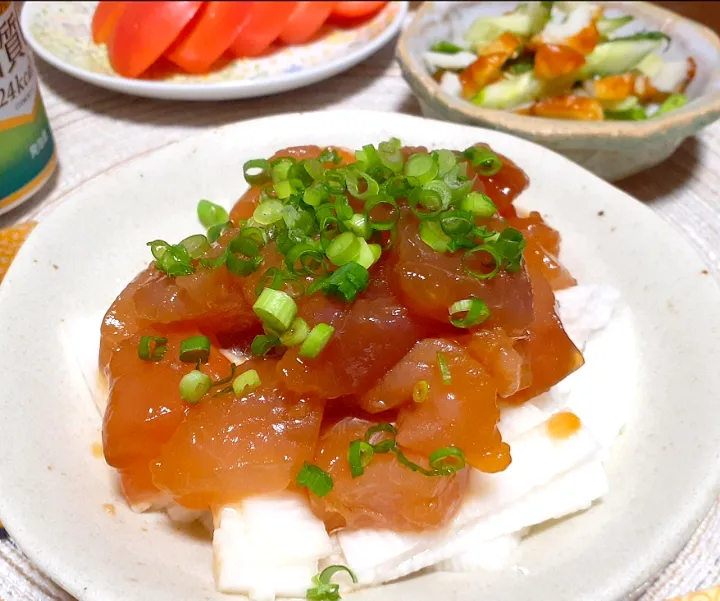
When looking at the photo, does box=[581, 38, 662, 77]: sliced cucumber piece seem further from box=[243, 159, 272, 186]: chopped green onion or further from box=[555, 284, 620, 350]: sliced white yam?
box=[243, 159, 272, 186]: chopped green onion

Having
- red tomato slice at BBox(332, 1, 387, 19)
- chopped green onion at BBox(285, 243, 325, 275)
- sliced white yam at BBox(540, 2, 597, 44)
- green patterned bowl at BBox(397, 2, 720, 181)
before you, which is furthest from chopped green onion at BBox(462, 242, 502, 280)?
red tomato slice at BBox(332, 1, 387, 19)

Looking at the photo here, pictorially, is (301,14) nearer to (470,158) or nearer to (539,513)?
(470,158)

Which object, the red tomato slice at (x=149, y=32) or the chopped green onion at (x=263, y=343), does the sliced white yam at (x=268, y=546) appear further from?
→ the red tomato slice at (x=149, y=32)

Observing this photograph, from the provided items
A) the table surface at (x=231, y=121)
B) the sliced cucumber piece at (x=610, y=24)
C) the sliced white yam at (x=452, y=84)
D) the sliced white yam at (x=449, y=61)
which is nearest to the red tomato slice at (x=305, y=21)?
the table surface at (x=231, y=121)

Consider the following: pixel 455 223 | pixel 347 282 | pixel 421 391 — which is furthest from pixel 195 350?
pixel 455 223

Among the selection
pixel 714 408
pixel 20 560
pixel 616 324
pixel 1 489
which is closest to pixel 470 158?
pixel 616 324

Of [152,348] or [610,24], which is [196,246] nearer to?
[152,348]
